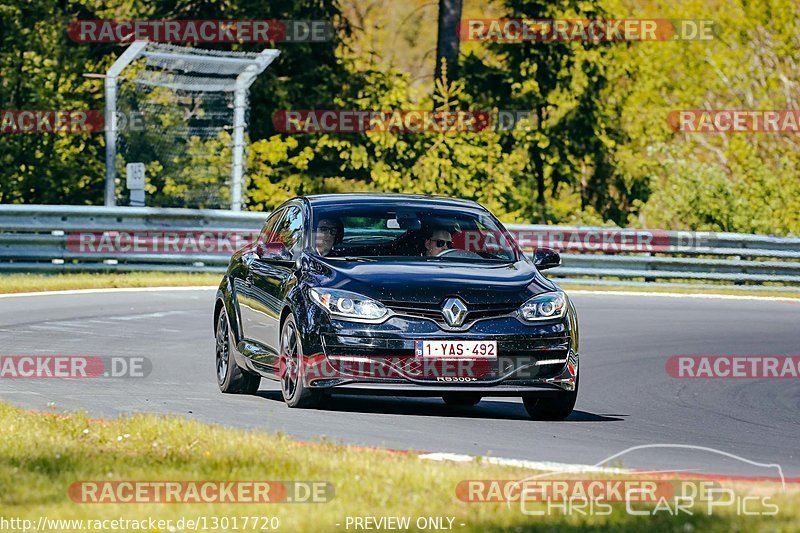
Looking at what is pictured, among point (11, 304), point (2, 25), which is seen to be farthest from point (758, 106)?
point (11, 304)

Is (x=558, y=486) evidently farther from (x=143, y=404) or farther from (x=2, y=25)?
(x=2, y=25)

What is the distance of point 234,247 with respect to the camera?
26.7 meters

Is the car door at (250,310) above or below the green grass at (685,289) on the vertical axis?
above

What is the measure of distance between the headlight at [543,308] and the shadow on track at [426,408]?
0.88m

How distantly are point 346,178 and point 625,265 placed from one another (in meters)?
11.5

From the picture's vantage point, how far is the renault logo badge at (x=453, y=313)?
10641 millimetres

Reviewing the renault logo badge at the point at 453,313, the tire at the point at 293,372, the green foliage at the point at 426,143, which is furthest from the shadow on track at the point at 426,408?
the green foliage at the point at 426,143

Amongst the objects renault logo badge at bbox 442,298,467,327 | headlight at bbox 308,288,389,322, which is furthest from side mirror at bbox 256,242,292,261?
renault logo badge at bbox 442,298,467,327

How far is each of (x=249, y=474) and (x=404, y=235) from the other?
4347mm

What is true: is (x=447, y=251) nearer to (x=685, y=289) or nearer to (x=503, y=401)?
(x=503, y=401)

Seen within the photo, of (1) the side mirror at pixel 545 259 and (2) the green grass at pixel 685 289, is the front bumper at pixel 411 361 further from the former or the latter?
(2) the green grass at pixel 685 289

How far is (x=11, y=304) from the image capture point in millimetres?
20281

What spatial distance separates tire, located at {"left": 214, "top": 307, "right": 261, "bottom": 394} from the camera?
41.8 ft

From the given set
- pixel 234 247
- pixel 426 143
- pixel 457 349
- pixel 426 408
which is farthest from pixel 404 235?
pixel 426 143
